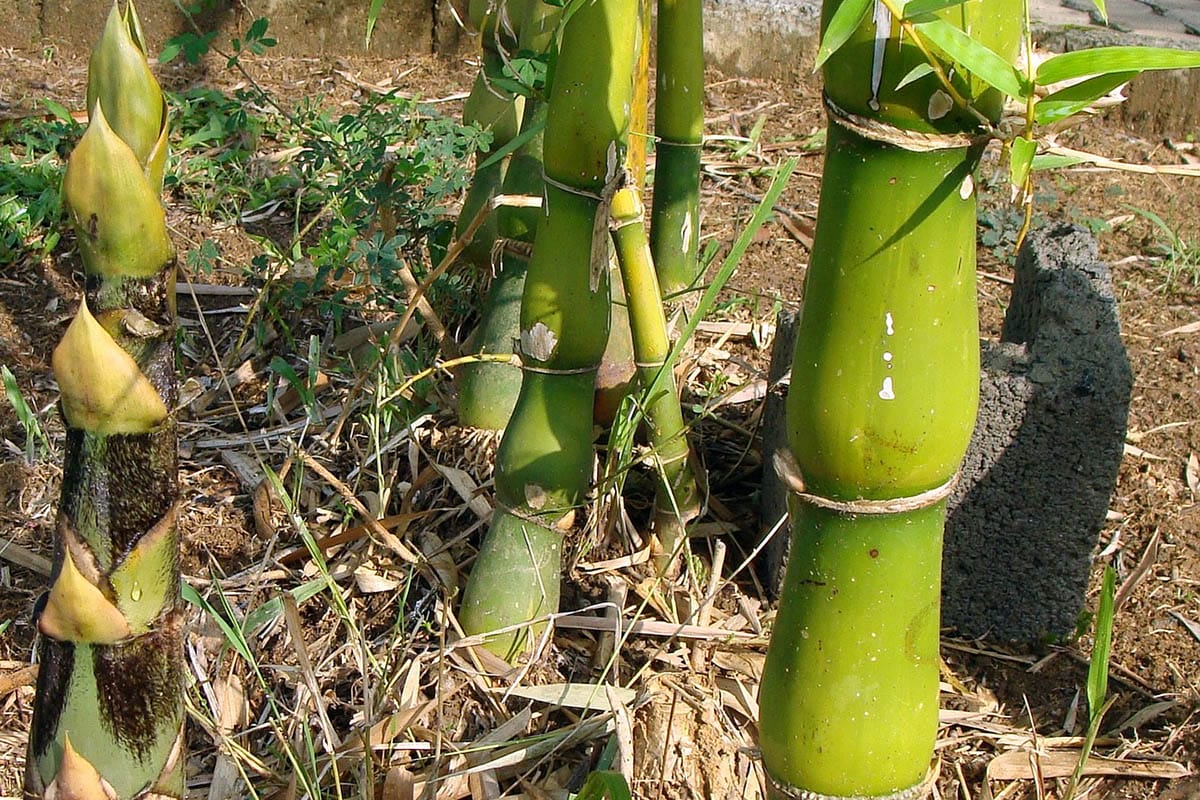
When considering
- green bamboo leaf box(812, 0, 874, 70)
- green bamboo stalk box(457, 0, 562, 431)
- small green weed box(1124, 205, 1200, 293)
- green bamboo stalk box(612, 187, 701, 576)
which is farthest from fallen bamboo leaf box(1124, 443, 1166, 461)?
green bamboo leaf box(812, 0, 874, 70)

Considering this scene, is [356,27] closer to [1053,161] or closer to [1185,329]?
[1185,329]

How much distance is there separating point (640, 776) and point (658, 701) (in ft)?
0.37

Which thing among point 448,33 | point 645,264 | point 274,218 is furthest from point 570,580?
point 448,33

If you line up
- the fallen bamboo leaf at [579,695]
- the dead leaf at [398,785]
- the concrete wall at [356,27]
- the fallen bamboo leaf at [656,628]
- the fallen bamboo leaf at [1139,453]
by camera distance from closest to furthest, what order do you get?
the dead leaf at [398,785] < the fallen bamboo leaf at [579,695] < the fallen bamboo leaf at [656,628] < the fallen bamboo leaf at [1139,453] < the concrete wall at [356,27]

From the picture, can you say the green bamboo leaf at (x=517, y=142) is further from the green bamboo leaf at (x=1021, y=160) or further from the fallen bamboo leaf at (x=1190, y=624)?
the fallen bamboo leaf at (x=1190, y=624)

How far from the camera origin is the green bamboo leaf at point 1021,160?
0.67 m

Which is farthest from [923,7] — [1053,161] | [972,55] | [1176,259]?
[1176,259]

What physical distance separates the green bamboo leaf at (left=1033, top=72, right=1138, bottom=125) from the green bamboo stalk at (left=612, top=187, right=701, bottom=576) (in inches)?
24.1

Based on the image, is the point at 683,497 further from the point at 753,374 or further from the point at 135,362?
the point at 135,362

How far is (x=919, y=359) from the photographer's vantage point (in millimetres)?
836

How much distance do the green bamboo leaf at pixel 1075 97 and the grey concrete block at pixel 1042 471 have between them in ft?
3.29

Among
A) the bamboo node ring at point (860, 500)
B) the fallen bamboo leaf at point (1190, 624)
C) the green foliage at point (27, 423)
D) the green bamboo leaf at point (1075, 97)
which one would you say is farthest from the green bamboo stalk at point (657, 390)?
the green foliage at point (27, 423)

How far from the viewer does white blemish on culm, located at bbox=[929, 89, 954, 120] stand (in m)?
0.75

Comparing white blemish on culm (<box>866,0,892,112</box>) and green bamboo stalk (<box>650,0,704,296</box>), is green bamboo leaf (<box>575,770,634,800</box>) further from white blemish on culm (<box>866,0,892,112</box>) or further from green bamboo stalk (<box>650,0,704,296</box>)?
green bamboo stalk (<box>650,0,704,296</box>)
